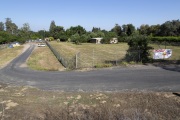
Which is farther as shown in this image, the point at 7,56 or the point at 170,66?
the point at 7,56

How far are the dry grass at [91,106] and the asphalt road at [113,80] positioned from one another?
1.25 metres

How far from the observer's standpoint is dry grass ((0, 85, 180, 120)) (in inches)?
365

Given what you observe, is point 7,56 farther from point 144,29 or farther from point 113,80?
point 144,29

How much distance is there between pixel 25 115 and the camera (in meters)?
9.70

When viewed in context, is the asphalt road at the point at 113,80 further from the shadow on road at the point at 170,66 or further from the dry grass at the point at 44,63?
the dry grass at the point at 44,63

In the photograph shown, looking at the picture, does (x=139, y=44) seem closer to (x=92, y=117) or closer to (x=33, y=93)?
(x=33, y=93)

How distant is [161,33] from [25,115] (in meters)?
93.9

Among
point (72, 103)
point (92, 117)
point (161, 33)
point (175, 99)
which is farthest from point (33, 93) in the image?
point (161, 33)

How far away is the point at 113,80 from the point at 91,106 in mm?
5083

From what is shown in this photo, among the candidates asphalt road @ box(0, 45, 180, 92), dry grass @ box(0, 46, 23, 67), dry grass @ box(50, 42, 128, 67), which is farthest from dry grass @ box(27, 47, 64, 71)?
asphalt road @ box(0, 45, 180, 92)

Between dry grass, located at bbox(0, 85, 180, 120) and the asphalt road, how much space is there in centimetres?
125

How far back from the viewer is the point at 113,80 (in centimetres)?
1507

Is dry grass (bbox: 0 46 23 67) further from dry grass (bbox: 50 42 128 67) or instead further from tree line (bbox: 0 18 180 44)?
tree line (bbox: 0 18 180 44)

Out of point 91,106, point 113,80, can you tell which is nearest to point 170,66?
point 113,80
